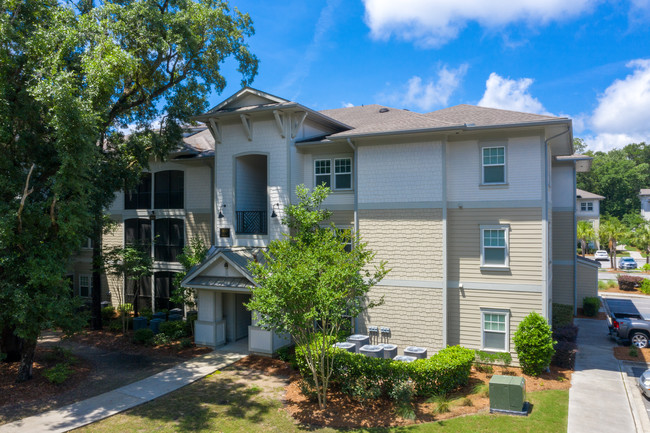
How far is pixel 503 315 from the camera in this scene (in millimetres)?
15609

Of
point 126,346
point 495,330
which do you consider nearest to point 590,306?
point 495,330

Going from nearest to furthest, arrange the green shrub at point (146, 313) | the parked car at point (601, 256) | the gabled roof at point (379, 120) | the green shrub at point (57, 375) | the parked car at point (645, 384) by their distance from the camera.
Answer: the parked car at point (645, 384), the green shrub at point (57, 375), the gabled roof at point (379, 120), the green shrub at point (146, 313), the parked car at point (601, 256)

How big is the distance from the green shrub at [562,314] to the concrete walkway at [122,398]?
14.8 metres

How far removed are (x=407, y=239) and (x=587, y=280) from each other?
15012 millimetres

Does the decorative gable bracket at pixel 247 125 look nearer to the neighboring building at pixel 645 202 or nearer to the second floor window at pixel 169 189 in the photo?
the second floor window at pixel 169 189

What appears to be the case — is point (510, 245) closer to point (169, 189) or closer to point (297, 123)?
point (297, 123)

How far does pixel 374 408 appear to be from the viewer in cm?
1191

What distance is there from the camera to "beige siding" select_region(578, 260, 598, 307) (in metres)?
24.7

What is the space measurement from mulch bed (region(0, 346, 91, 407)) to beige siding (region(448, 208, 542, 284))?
→ 13871 mm

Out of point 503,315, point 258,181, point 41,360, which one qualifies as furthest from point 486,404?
point 41,360

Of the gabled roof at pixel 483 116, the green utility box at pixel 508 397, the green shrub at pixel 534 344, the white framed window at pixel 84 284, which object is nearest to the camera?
the green utility box at pixel 508 397

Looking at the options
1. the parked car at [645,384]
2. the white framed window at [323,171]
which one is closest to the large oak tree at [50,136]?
the white framed window at [323,171]

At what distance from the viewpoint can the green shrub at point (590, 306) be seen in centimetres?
2438

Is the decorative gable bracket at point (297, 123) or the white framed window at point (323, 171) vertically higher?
the decorative gable bracket at point (297, 123)
